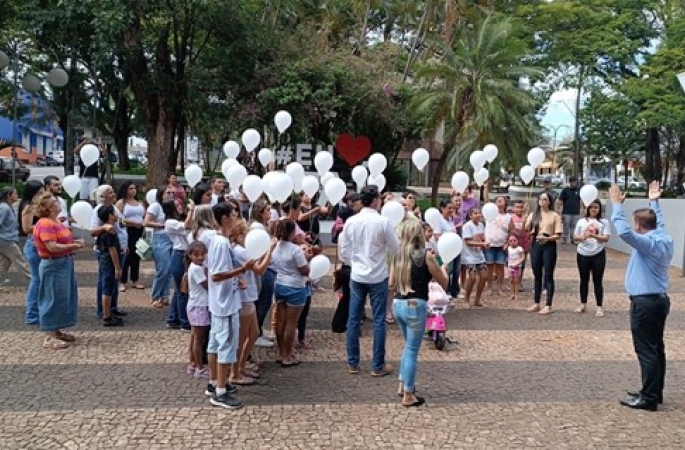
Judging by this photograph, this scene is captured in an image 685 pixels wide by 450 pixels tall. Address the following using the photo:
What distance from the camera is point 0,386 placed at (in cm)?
541

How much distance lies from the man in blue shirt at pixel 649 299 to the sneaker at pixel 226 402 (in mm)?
3169

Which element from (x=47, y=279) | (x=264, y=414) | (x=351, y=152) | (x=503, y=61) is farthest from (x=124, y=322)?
(x=503, y=61)

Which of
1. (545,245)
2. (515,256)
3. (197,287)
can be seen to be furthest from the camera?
(515,256)

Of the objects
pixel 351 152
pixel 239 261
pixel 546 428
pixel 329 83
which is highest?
pixel 329 83

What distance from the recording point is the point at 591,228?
8.16 metres

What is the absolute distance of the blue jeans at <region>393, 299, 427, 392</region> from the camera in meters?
5.04

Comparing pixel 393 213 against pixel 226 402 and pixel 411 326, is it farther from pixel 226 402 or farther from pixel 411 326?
pixel 226 402

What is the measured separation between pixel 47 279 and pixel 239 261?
249cm

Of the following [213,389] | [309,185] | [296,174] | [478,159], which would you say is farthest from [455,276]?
[213,389]

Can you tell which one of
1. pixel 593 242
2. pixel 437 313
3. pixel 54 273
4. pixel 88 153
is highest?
pixel 88 153

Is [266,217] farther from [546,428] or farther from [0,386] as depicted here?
[546,428]

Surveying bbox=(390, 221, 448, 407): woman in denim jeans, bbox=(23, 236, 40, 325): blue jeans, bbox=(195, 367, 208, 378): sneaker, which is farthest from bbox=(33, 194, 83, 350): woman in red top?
bbox=(390, 221, 448, 407): woman in denim jeans

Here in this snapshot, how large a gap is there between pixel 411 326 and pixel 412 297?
232 mm

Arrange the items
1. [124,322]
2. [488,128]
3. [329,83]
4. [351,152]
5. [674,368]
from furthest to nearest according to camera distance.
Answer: [351,152] → [488,128] → [329,83] → [124,322] → [674,368]
